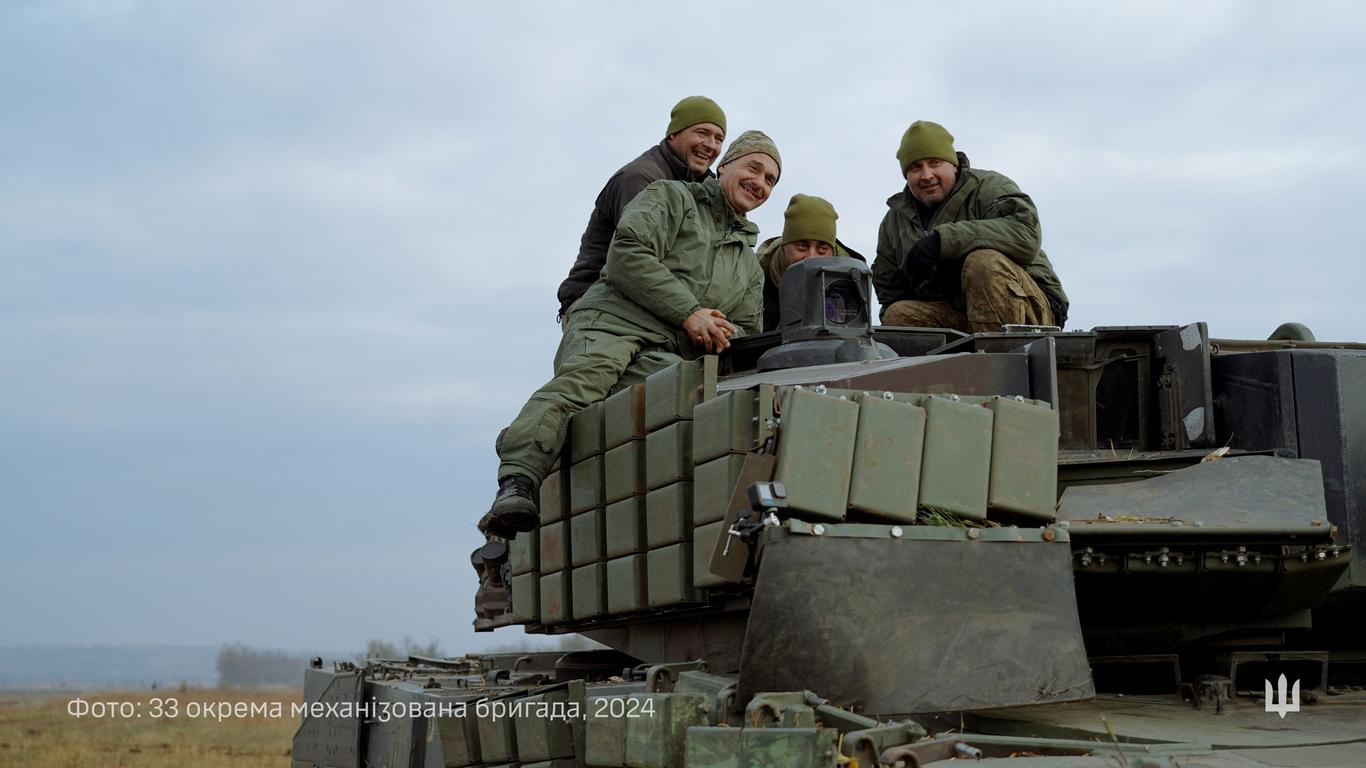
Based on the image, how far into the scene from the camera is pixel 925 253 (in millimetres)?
8938

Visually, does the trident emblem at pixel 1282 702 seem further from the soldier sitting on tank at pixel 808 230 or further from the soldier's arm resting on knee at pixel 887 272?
the soldier's arm resting on knee at pixel 887 272

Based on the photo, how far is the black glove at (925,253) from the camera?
8.89 meters

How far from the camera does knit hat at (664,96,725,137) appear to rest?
9664 millimetres

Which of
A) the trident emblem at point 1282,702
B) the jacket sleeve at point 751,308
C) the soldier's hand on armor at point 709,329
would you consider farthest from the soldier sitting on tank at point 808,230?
the trident emblem at point 1282,702

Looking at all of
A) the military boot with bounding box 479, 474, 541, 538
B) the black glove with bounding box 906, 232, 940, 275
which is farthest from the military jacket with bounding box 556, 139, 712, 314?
the military boot with bounding box 479, 474, 541, 538

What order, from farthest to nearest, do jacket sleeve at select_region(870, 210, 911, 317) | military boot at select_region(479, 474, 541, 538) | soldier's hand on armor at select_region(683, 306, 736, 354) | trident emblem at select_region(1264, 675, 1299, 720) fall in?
jacket sleeve at select_region(870, 210, 911, 317) < soldier's hand on armor at select_region(683, 306, 736, 354) < military boot at select_region(479, 474, 541, 538) < trident emblem at select_region(1264, 675, 1299, 720)

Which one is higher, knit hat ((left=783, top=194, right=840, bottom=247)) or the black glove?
knit hat ((left=783, top=194, right=840, bottom=247))

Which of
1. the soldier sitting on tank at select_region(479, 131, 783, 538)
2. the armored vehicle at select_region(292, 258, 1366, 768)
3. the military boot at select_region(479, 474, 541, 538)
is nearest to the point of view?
the armored vehicle at select_region(292, 258, 1366, 768)

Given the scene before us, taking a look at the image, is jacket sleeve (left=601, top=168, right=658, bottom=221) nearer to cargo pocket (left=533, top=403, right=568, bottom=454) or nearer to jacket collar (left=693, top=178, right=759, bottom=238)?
jacket collar (left=693, top=178, right=759, bottom=238)

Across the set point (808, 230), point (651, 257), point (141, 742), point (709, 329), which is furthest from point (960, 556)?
point (141, 742)

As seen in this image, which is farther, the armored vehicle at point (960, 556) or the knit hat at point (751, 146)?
the knit hat at point (751, 146)

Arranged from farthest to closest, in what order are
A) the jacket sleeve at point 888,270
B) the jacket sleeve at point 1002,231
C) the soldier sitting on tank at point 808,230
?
the jacket sleeve at point 888,270 → the soldier sitting on tank at point 808,230 → the jacket sleeve at point 1002,231

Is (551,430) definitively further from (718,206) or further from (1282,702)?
(1282,702)

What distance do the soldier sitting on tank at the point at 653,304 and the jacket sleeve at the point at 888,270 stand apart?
129cm
